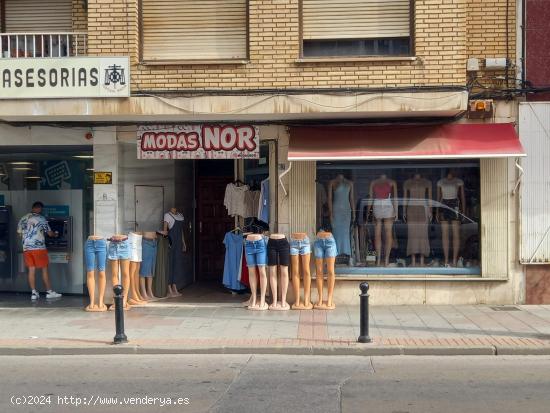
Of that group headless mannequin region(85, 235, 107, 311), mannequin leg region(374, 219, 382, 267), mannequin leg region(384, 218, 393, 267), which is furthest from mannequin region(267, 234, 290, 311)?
headless mannequin region(85, 235, 107, 311)

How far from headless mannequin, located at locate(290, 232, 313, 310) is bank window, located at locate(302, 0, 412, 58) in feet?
10.3

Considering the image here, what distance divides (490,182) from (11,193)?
898cm

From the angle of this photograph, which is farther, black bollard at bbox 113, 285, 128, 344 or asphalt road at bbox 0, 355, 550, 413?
black bollard at bbox 113, 285, 128, 344

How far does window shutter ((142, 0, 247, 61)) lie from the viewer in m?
11.9

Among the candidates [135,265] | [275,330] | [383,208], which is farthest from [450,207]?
[135,265]

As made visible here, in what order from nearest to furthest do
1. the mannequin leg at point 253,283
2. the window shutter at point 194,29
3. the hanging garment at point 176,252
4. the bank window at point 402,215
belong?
the window shutter at point 194,29 < the mannequin leg at point 253,283 < the bank window at point 402,215 < the hanging garment at point 176,252

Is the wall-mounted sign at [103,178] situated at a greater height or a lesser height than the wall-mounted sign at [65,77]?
lesser

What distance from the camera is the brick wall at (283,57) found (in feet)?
→ 37.5

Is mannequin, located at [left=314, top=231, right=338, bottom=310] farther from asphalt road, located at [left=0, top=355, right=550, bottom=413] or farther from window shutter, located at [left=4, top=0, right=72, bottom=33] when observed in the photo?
window shutter, located at [left=4, top=0, right=72, bottom=33]

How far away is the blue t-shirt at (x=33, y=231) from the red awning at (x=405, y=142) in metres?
4.89

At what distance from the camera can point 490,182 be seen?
40.1 feet

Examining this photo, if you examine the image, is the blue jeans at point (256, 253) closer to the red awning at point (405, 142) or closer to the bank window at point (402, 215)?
the bank window at point (402, 215)

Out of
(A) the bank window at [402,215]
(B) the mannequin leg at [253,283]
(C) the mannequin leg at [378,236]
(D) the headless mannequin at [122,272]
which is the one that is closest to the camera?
(B) the mannequin leg at [253,283]

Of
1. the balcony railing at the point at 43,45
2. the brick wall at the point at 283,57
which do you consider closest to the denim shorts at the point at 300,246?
the brick wall at the point at 283,57
